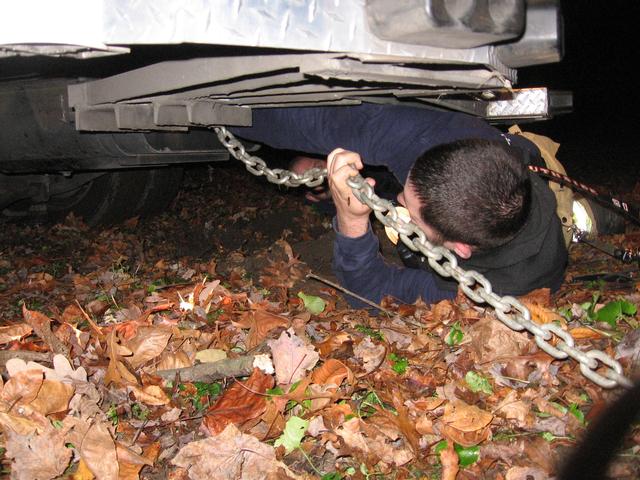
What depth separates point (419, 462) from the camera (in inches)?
71.4

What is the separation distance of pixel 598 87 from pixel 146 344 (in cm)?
2215

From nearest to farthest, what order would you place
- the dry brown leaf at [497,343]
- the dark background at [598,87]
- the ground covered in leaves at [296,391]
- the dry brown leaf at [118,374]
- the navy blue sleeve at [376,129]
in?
1. the ground covered in leaves at [296,391]
2. the dry brown leaf at [118,374]
3. the dry brown leaf at [497,343]
4. the navy blue sleeve at [376,129]
5. the dark background at [598,87]

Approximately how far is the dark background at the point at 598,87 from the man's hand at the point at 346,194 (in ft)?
29.3

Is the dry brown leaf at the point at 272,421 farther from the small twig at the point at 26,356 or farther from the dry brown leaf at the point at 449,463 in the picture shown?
the small twig at the point at 26,356

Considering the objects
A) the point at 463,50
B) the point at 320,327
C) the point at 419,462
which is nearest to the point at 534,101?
the point at 463,50

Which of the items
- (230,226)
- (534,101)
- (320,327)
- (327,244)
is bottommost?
(230,226)

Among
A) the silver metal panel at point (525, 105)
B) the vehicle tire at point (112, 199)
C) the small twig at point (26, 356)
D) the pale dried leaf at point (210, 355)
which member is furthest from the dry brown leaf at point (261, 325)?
the vehicle tire at point (112, 199)

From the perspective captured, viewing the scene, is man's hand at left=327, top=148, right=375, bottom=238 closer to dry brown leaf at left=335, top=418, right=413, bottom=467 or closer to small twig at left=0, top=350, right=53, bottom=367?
dry brown leaf at left=335, top=418, right=413, bottom=467

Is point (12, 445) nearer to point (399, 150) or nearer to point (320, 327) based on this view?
point (320, 327)

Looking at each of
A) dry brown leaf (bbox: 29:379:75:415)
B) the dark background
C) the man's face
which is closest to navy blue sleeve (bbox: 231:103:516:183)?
the man's face

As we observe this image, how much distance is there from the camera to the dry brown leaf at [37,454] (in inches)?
66.8

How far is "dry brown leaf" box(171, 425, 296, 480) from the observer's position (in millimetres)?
1751

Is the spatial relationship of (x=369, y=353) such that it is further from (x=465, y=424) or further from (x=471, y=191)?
(x=471, y=191)

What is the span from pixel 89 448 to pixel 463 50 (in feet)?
6.35
